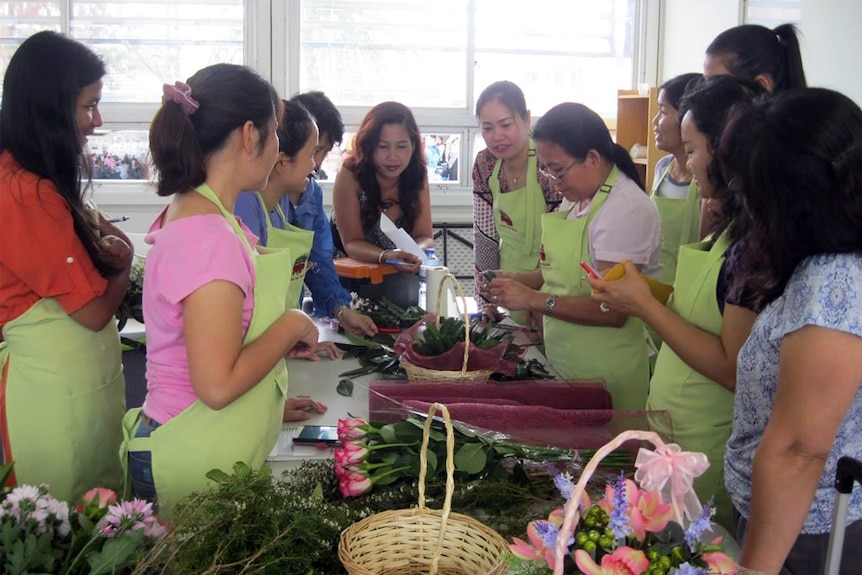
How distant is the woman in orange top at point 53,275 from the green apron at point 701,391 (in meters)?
1.29

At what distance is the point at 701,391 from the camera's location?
1768 millimetres

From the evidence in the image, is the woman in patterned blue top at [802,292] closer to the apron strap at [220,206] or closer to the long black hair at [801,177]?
the long black hair at [801,177]

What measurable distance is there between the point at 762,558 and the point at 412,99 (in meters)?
4.91

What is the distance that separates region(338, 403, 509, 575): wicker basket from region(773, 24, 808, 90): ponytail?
5.59 feet

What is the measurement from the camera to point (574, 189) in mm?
2385

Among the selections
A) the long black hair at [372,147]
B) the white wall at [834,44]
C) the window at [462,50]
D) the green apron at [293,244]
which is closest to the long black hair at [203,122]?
the green apron at [293,244]

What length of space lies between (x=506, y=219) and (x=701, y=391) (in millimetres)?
1444

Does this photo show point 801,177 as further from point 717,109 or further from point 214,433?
point 214,433

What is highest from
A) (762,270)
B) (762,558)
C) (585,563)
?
(762,270)

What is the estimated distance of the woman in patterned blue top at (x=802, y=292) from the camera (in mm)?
1179

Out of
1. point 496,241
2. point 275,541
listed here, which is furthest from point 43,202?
point 496,241

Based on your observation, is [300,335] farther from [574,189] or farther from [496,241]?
[496,241]

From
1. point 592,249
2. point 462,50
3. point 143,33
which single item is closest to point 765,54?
point 592,249

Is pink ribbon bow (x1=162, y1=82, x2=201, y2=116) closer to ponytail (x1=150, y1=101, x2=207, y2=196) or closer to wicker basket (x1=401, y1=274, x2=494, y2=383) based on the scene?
ponytail (x1=150, y1=101, x2=207, y2=196)
